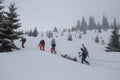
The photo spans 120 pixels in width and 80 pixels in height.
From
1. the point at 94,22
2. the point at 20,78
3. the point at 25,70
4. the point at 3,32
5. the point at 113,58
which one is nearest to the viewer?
the point at 20,78

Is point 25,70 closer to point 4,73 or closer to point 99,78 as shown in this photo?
point 4,73

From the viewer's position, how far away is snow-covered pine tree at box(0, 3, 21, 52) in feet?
75.1

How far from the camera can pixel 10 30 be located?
79.4ft

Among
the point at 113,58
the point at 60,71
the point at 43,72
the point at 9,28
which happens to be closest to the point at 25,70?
the point at 43,72

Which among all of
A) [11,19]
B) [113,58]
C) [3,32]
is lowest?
[113,58]

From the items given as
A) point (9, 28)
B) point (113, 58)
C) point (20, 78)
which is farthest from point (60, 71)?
point (113, 58)

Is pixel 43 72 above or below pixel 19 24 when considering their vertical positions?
below

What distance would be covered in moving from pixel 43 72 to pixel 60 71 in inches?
57.6

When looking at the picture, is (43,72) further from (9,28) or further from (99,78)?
(9,28)

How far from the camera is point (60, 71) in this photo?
1333 cm

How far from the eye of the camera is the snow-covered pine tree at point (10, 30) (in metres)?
22.9

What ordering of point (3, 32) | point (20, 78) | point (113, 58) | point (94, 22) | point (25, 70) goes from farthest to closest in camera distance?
point (94, 22) < point (113, 58) < point (3, 32) < point (25, 70) < point (20, 78)

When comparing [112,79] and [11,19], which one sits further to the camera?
[11,19]

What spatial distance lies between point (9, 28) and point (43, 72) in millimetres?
13541
